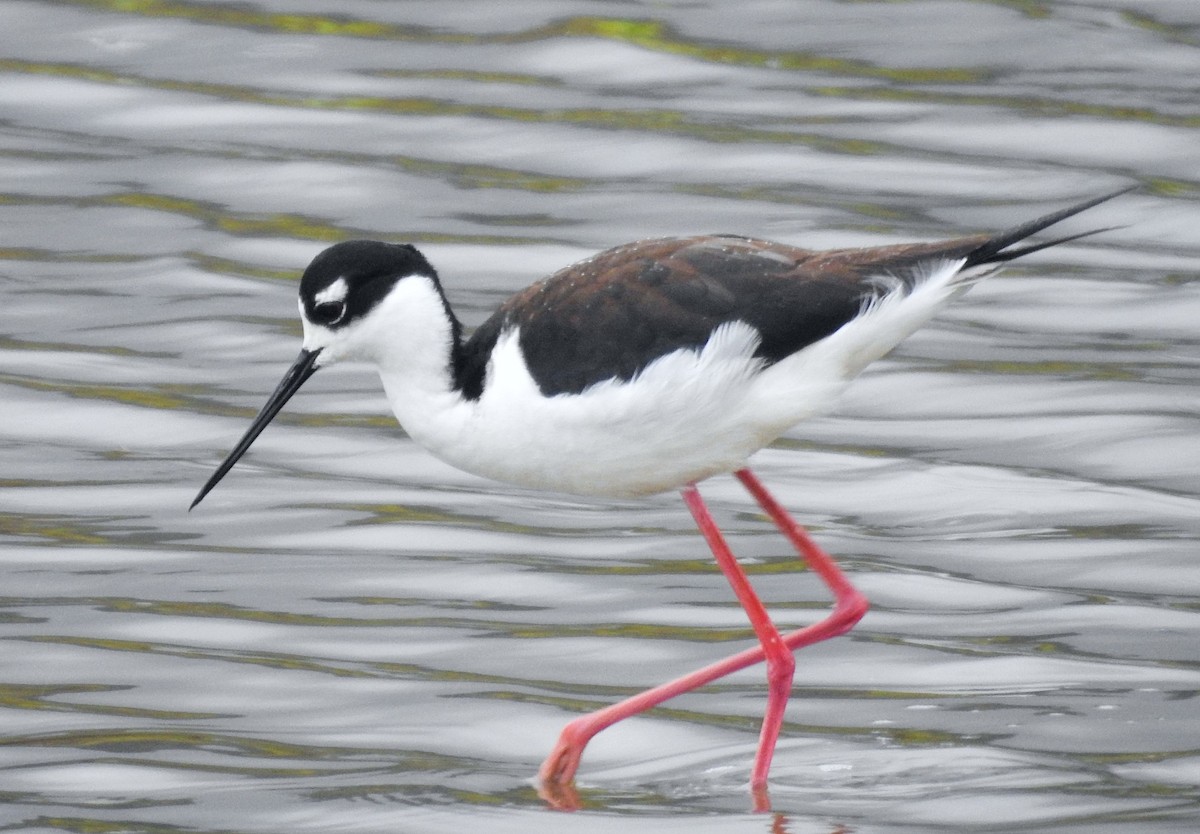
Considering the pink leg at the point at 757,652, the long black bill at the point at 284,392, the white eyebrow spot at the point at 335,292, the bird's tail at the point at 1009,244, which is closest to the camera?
the bird's tail at the point at 1009,244

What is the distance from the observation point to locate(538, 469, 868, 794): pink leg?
6.67 metres

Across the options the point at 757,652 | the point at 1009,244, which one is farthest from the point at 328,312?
the point at 1009,244

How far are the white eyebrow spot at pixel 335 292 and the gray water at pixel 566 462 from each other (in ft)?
Result: 4.00

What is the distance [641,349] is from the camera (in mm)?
6609

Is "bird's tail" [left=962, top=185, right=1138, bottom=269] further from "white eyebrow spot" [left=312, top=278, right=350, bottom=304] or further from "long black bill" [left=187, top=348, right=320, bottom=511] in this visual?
"long black bill" [left=187, top=348, right=320, bottom=511]

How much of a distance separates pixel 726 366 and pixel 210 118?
20.7 feet

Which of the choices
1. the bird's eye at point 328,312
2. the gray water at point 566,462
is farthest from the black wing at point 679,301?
the gray water at point 566,462

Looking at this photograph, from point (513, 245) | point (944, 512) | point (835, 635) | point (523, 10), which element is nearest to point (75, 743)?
point (835, 635)

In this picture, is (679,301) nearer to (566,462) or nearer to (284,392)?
(566,462)

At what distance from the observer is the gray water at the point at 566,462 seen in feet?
22.0

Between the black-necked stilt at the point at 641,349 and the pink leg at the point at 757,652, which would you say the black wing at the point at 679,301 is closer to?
the black-necked stilt at the point at 641,349

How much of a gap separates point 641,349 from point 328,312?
100cm

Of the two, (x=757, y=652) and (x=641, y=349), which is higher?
(x=641, y=349)

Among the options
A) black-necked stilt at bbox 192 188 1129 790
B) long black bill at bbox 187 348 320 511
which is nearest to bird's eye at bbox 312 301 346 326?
black-necked stilt at bbox 192 188 1129 790
